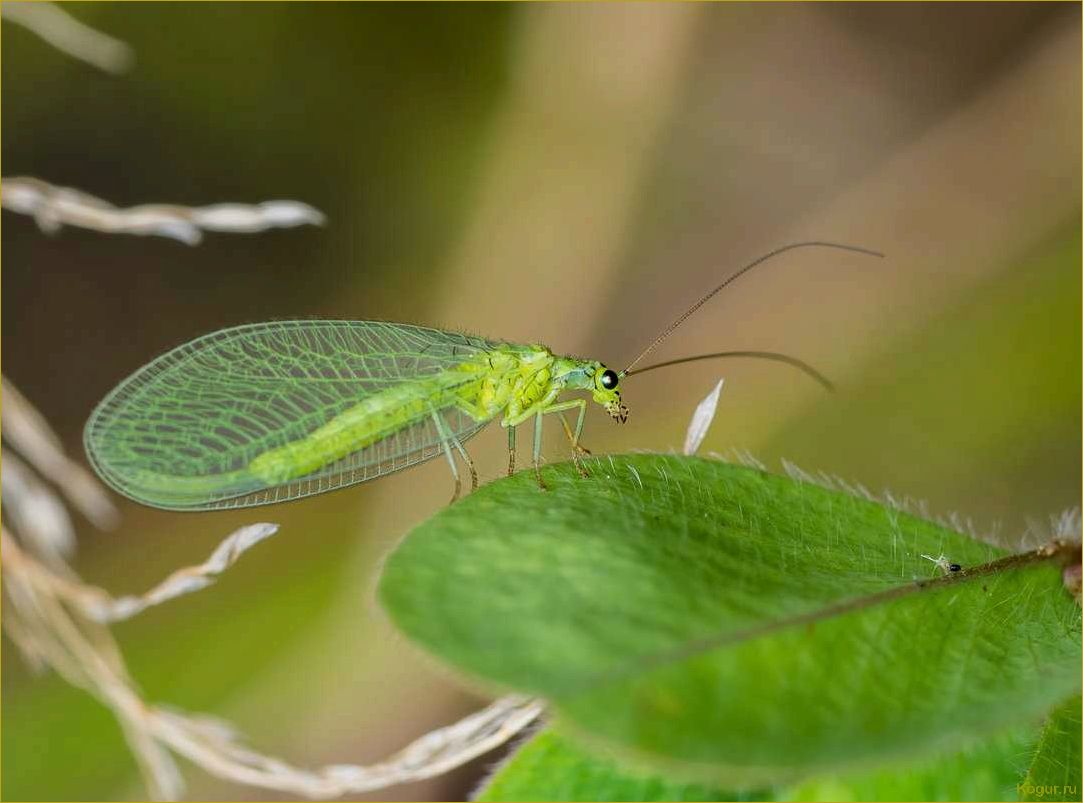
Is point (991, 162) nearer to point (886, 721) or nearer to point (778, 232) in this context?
point (778, 232)

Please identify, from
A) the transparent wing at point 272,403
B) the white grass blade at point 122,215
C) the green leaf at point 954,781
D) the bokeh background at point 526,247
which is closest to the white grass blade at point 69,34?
the bokeh background at point 526,247

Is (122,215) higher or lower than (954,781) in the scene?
higher

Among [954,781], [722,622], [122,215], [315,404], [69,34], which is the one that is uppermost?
[69,34]

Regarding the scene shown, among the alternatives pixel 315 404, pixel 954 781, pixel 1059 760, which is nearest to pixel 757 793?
pixel 954 781

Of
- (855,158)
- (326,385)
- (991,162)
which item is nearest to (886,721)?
(326,385)

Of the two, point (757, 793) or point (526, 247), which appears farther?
point (526, 247)

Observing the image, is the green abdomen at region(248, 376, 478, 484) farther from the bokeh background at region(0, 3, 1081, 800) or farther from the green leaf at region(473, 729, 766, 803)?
the green leaf at region(473, 729, 766, 803)

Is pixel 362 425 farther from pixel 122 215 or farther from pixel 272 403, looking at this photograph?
pixel 122 215
